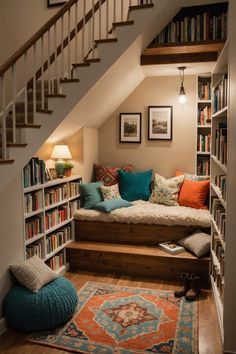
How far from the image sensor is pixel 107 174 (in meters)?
4.86

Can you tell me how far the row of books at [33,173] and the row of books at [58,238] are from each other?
0.70 metres

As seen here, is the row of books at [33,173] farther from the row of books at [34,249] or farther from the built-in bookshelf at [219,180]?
the built-in bookshelf at [219,180]

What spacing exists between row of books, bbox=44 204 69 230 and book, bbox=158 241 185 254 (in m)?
1.24

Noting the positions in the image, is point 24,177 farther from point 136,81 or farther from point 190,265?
point 136,81

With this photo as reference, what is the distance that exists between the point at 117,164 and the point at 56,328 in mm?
2940

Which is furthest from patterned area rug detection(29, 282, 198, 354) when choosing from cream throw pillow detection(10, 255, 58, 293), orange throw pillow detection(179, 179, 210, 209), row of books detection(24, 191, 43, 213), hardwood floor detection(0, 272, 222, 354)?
orange throw pillow detection(179, 179, 210, 209)

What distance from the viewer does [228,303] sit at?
237 centimetres

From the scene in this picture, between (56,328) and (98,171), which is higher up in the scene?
(98,171)

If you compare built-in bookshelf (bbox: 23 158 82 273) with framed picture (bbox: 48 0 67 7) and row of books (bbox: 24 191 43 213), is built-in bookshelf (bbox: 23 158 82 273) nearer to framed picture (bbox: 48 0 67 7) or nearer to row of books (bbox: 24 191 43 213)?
row of books (bbox: 24 191 43 213)

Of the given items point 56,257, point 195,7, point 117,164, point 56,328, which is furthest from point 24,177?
point 195,7

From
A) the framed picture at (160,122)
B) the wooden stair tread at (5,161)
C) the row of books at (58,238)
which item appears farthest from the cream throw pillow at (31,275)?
the framed picture at (160,122)

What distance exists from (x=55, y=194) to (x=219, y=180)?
6.06 ft

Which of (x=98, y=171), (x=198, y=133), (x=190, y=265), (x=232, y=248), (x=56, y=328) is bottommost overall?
(x=56, y=328)

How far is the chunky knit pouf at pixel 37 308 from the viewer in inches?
102
